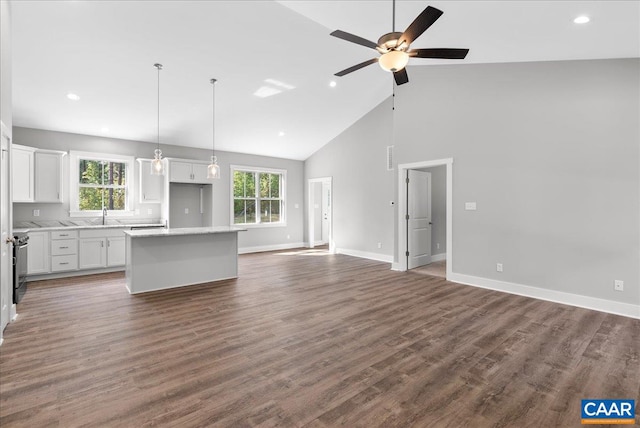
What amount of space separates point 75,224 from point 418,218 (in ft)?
21.8

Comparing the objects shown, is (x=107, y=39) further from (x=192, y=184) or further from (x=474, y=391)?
(x=474, y=391)

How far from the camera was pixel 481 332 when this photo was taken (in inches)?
125

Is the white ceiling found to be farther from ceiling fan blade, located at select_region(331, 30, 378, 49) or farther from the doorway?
the doorway

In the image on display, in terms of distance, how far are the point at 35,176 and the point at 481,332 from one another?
713 centimetres

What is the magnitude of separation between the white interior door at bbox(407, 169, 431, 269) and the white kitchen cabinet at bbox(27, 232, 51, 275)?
250 inches

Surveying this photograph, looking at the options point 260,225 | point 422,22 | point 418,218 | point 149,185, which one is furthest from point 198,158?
point 422,22

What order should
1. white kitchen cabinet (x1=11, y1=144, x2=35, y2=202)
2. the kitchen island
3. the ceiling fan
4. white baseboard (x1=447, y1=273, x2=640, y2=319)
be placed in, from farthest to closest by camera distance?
white kitchen cabinet (x1=11, y1=144, x2=35, y2=202), the kitchen island, white baseboard (x1=447, y1=273, x2=640, y2=319), the ceiling fan

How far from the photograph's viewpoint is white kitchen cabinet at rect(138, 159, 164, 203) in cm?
664

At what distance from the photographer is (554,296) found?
13.7 feet

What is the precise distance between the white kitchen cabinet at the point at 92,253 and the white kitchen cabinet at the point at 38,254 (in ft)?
1.53

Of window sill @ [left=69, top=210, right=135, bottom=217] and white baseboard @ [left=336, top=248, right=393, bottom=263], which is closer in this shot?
window sill @ [left=69, top=210, right=135, bottom=217]

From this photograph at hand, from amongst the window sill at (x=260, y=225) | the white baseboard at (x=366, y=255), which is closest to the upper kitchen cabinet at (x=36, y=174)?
the window sill at (x=260, y=225)

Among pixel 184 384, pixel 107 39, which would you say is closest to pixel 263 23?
pixel 107 39

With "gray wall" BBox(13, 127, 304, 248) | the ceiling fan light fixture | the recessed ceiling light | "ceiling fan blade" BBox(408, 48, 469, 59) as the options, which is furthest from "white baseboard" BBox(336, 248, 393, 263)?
the ceiling fan light fixture
